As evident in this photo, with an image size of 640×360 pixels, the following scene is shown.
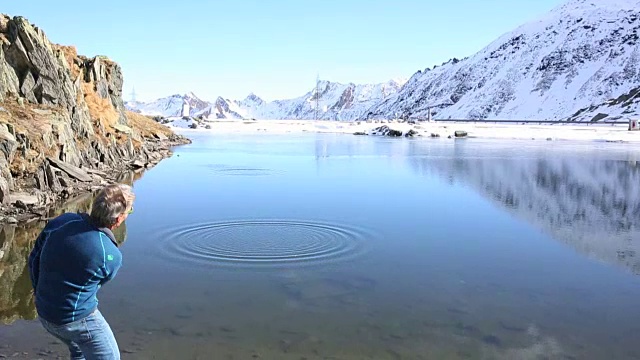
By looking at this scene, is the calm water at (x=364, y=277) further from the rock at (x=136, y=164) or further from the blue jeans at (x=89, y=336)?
the rock at (x=136, y=164)

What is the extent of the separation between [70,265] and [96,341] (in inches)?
33.2

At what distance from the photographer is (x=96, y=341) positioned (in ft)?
17.9

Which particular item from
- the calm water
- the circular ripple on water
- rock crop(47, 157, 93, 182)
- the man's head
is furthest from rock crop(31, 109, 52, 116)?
the man's head

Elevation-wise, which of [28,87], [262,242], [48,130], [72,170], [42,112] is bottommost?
[262,242]

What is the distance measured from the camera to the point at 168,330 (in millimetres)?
9586

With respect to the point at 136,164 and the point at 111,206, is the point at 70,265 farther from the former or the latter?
the point at 136,164

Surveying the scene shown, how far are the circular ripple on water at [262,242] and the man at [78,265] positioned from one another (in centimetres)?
846

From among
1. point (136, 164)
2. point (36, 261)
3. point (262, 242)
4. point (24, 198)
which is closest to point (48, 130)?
point (24, 198)

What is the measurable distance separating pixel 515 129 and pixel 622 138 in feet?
64.6

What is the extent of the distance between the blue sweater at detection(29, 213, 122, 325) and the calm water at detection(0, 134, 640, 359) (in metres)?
3.59

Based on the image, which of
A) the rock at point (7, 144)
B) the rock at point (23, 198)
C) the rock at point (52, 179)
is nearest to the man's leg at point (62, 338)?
the rock at point (23, 198)

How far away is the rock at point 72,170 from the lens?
24.8 m

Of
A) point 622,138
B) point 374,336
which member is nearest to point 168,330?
point 374,336

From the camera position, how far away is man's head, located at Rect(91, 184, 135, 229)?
5.16 metres
